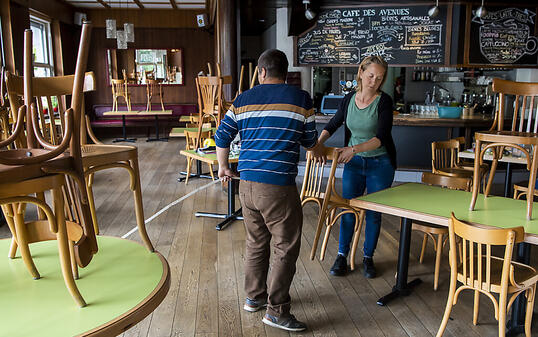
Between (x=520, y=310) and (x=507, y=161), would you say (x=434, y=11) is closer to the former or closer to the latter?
(x=507, y=161)

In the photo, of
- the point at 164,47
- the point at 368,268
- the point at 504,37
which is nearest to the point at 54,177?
the point at 368,268

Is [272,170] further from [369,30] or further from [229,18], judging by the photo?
[369,30]

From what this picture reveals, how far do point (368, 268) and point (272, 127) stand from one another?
1502mm

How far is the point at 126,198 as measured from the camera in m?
5.56

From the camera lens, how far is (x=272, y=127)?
2309mm

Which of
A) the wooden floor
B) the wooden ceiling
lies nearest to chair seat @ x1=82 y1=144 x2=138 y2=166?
the wooden floor

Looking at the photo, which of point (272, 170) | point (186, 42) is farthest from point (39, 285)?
point (186, 42)

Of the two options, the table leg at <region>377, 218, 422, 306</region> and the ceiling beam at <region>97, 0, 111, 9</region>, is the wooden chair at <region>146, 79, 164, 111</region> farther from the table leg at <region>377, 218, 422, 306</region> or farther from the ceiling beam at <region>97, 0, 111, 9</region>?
the table leg at <region>377, 218, 422, 306</region>

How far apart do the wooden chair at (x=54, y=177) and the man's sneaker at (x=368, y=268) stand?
215 cm

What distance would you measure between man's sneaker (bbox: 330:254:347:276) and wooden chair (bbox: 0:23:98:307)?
79.8 inches

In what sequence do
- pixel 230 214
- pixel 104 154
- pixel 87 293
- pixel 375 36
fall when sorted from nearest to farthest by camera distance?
pixel 87 293, pixel 104 154, pixel 230 214, pixel 375 36

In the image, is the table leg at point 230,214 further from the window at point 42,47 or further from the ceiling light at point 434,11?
the window at point 42,47

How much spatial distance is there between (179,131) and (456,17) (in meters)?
4.72

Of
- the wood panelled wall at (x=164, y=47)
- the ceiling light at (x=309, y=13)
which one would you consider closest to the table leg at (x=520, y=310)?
the ceiling light at (x=309, y=13)
